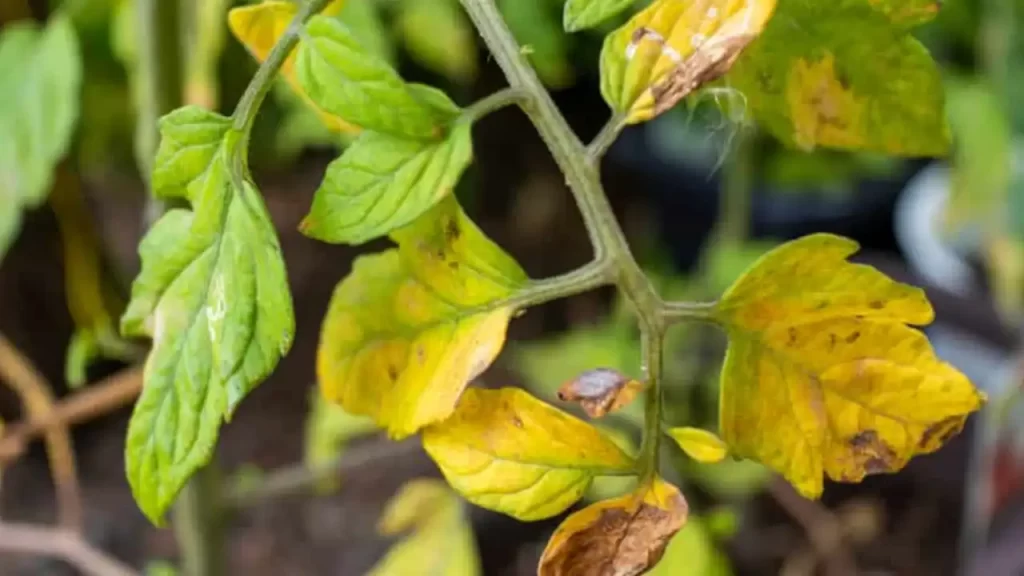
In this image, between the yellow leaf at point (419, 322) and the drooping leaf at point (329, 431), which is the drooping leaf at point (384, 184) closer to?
the yellow leaf at point (419, 322)

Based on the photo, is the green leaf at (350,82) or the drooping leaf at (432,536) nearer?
the green leaf at (350,82)

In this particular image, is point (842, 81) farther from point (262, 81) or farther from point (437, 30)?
point (437, 30)

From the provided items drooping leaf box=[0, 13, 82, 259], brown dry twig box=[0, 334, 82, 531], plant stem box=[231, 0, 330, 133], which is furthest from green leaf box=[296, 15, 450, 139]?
brown dry twig box=[0, 334, 82, 531]

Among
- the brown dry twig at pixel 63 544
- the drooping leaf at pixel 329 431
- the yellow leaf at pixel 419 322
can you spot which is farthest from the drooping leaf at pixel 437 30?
the yellow leaf at pixel 419 322

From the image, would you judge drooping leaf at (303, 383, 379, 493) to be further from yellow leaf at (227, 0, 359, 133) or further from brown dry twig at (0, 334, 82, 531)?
yellow leaf at (227, 0, 359, 133)

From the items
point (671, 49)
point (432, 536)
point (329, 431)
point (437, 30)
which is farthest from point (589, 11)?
point (437, 30)

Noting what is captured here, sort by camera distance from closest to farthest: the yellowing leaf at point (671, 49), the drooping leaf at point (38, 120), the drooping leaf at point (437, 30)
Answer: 1. the yellowing leaf at point (671, 49)
2. the drooping leaf at point (38, 120)
3. the drooping leaf at point (437, 30)
